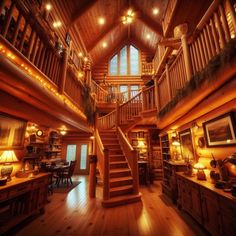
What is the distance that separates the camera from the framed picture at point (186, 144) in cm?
362

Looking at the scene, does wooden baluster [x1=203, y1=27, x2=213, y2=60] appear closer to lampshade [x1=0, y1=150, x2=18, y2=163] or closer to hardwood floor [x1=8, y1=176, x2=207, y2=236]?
hardwood floor [x1=8, y1=176, x2=207, y2=236]

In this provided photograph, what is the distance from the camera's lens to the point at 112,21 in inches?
321

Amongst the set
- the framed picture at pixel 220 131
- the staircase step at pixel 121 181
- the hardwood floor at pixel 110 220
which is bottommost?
the hardwood floor at pixel 110 220

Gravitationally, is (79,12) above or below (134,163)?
above

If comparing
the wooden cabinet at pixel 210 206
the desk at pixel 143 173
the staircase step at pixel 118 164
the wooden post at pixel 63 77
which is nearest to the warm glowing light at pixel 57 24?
the wooden post at pixel 63 77

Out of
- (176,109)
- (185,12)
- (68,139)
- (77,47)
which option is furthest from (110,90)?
(176,109)

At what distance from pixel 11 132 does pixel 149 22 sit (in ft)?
29.0

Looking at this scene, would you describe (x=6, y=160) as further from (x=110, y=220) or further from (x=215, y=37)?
(x=215, y=37)

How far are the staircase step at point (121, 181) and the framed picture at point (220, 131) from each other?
2520 millimetres

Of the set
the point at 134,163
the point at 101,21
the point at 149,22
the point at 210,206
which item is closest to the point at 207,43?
the point at 210,206

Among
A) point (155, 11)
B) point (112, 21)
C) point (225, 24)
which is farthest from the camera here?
point (112, 21)

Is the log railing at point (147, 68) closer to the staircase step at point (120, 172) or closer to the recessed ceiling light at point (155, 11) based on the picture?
the recessed ceiling light at point (155, 11)

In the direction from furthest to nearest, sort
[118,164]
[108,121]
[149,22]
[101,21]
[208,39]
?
1. [149,22]
2. [101,21]
3. [108,121]
4. [118,164]
5. [208,39]

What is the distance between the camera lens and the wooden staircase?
3658mm
